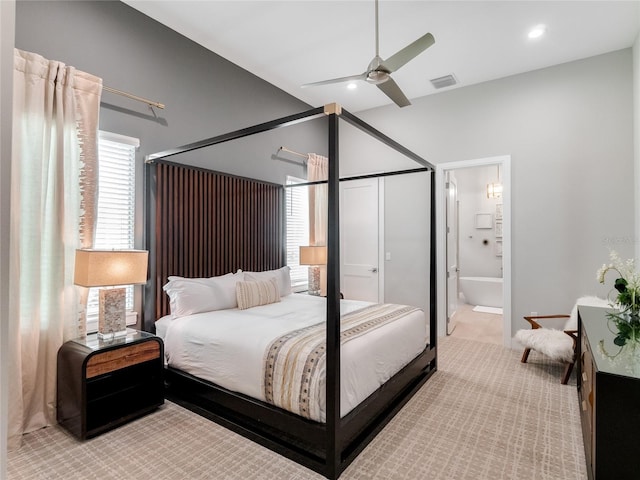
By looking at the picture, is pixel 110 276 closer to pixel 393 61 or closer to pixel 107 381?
pixel 107 381

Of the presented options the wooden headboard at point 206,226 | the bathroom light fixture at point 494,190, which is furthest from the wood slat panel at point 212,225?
the bathroom light fixture at point 494,190

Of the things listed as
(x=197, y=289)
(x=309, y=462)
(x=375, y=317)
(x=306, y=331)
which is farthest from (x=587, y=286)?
(x=197, y=289)

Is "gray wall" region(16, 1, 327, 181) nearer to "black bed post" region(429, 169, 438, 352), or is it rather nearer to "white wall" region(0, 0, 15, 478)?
"black bed post" region(429, 169, 438, 352)

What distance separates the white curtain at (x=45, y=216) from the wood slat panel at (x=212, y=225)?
2.17 feet

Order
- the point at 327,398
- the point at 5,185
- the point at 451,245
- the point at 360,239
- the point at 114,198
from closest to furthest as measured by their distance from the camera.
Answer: the point at 5,185 → the point at 327,398 → the point at 114,198 → the point at 451,245 → the point at 360,239

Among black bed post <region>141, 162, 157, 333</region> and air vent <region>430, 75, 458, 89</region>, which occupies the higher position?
air vent <region>430, 75, 458, 89</region>

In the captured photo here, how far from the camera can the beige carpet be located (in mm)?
1919

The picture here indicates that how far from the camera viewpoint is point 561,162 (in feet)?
12.7

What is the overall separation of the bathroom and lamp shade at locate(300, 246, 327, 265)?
3292 mm

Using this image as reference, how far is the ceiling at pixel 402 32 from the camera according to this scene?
117 inches

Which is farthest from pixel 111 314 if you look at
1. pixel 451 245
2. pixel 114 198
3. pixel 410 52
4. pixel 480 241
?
pixel 480 241

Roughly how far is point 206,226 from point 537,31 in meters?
3.82

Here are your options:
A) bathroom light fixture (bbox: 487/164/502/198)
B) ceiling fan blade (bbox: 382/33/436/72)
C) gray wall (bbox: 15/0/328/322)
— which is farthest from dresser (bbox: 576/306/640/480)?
bathroom light fixture (bbox: 487/164/502/198)

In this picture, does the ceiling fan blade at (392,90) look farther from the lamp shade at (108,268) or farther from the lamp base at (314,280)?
the lamp base at (314,280)
